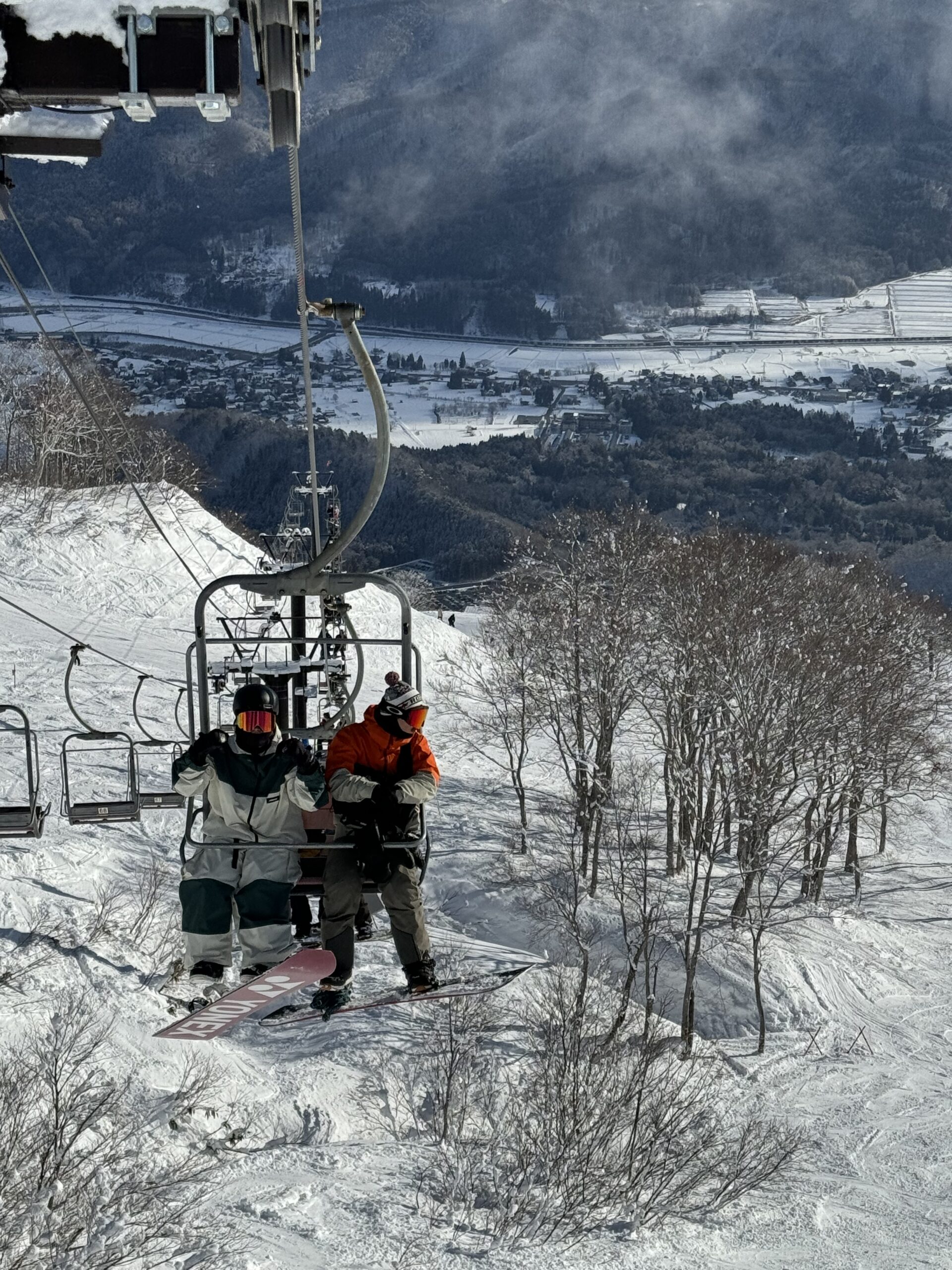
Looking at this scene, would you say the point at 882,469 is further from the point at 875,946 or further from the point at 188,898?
the point at 188,898

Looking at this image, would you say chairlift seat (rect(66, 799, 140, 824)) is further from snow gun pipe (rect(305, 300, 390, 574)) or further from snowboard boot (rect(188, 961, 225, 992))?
snow gun pipe (rect(305, 300, 390, 574))

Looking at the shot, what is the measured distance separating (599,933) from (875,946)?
886 centimetres

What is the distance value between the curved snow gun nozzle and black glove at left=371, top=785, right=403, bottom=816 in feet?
10.0

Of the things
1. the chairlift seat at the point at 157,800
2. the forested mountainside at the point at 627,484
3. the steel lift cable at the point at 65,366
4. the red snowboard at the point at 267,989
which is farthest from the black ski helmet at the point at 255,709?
the forested mountainside at the point at 627,484

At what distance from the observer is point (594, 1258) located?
27062 mm

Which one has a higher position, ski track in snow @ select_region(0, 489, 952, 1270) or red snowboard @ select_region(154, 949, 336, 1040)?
red snowboard @ select_region(154, 949, 336, 1040)

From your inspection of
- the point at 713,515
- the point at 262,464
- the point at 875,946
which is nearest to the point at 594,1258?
the point at 875,946

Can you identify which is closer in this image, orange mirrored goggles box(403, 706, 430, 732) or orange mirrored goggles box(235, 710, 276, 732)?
orange mirrored goggles box(235, 710, 276, 732)

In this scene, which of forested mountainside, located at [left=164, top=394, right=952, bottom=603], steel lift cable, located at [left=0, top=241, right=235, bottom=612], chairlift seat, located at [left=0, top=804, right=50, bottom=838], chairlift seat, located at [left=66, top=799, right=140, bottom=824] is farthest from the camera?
forested mountainside, located at [left=164, top=394, right=952, bottom=603]

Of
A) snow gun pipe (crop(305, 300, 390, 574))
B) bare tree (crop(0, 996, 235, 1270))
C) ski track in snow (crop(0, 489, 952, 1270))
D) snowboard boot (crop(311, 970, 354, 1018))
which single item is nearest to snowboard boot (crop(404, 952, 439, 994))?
snowboard boot (crop(311, 970, 354, 1018))

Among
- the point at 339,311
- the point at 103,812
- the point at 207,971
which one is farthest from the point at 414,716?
the point at 103,812

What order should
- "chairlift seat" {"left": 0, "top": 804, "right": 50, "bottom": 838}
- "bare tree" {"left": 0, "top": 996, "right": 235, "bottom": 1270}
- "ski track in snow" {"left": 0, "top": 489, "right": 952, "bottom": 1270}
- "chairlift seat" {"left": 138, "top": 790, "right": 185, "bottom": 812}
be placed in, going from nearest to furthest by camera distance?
"chairlift seat" {"left": 0, "top": 804, "right": 50, "bottom": 838} → "chairlift seat" {"left": 138, "top": 790, "right": 185, "bottom": 812} → "bare tree" {"left": 0, "top": 996, "right": 235, "bottom": 1270} → "ski track in snow" {"left": 0, "top": 489, "right": 952, "bottom": 1270}

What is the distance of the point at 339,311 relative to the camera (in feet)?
22.4

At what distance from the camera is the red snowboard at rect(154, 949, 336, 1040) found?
8422mm
